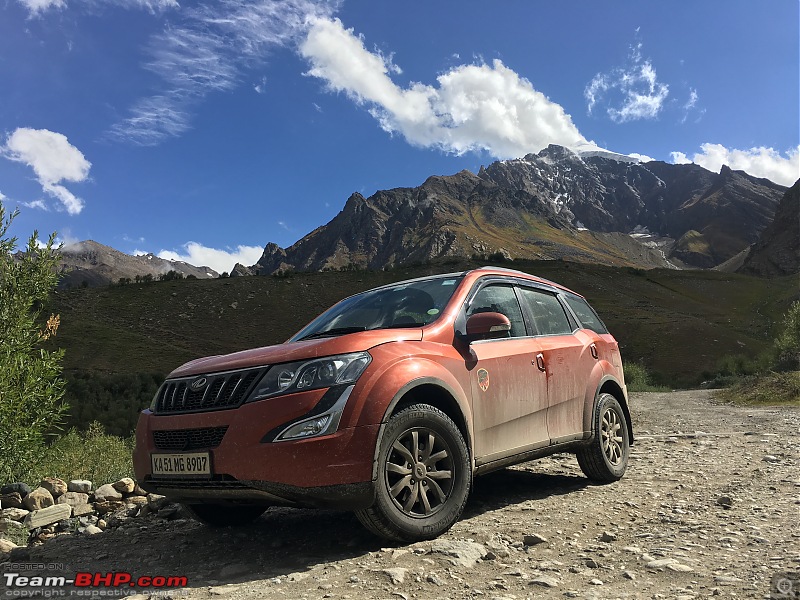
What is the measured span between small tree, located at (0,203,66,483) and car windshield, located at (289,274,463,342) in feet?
12.1

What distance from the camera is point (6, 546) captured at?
13.6 ft

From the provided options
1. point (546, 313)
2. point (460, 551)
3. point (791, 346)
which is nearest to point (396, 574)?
point (460, 551)

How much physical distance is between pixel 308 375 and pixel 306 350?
0.56 ft

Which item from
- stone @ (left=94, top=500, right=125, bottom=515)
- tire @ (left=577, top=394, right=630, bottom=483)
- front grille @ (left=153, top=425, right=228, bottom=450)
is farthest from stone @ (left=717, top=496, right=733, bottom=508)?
stone @ (left=94, top=500, right=125, bottom=515)

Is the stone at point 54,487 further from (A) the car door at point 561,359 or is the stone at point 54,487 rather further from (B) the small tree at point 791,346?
(B) the small tree at point 791,346

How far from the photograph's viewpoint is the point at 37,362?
633cm

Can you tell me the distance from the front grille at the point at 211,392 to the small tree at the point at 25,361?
11.4ft

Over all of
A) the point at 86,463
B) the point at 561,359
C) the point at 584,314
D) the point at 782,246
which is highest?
the point at 782,246

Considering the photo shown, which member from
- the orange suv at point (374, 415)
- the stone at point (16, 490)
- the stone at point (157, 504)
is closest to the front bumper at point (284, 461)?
the orange suv at point (374, 415)

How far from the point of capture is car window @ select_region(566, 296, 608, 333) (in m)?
5.86

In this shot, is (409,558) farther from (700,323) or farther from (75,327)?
(700,323)

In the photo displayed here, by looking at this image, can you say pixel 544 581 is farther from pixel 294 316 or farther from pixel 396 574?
pixel 294 316

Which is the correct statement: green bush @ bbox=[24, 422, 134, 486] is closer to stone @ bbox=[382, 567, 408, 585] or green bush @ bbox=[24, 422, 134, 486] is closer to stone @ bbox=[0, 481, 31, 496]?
stone @ bbox=[0, 481, 31, 496]

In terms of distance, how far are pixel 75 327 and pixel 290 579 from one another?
153ft
